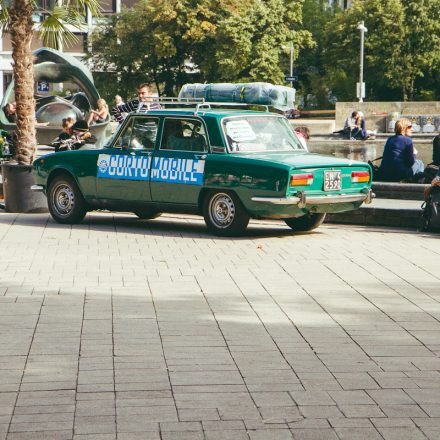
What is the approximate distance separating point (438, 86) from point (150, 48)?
20.2m

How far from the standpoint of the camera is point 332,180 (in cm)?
1316

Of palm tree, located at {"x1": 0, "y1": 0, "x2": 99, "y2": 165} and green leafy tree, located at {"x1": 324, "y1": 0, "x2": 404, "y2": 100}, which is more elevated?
green leafy tree, located at {"x1": 324, "y1": 0, "x2": 404, "y2": 100}

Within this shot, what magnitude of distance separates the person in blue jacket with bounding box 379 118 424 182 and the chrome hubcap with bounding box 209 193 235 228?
12.6 ft

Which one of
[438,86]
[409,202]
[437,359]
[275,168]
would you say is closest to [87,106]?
[409,202]

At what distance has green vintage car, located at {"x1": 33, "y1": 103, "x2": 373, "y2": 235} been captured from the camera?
1287cm

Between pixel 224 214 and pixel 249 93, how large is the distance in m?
26.1

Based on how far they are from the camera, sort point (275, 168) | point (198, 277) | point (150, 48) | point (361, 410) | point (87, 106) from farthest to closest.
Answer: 1. point (150, 48)
2. point (87, 106)
3. point (275, 168)
4. point (198, 277)
5. point (361, 410)

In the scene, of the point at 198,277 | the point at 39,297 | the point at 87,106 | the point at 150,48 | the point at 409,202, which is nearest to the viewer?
the point at 39,297

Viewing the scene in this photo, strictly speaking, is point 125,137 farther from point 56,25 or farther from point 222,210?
point 56,25

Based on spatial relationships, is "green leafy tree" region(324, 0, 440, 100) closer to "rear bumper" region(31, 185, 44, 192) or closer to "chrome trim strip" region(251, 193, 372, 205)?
"rear bumper" region(31, 185, 44, 192)

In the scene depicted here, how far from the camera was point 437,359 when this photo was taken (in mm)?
6574

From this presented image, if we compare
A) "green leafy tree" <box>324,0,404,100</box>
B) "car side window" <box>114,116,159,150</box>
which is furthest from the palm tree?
"green leafy tree" <box>324,0,404,100</box>

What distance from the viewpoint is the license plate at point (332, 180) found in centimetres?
1309

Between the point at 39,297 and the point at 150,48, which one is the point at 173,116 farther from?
the point at 150,48
